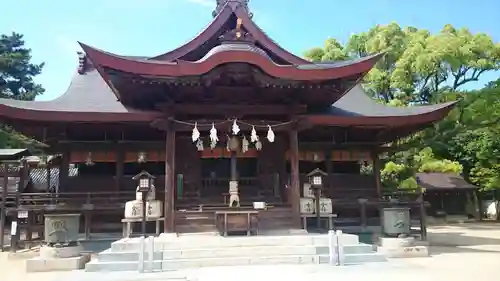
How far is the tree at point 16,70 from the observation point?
121 feet

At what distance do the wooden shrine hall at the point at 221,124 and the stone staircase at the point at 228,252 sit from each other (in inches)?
65.7

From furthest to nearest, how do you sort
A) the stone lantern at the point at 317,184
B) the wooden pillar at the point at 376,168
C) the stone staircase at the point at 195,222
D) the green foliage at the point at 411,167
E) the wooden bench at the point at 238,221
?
the green foliage at the point at 411,167
the wooden pillar at the point at 376,168
the stone lantern at the point at 317,184
the stone staircase at the point at 195,222
the wooden bench at the point at 238,221

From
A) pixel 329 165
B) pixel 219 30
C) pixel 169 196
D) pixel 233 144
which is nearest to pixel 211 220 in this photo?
pixel 169 196

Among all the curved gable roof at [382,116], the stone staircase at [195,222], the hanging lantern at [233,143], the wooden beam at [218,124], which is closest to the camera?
the stone staircase at [195,222]

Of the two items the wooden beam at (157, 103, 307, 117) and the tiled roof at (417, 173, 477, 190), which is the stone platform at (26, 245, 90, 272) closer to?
the wooden beam at (157, 103, 307, 117)

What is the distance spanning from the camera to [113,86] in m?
12.8

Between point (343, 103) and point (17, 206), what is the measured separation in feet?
41.7

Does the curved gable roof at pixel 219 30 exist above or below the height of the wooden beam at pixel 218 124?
above

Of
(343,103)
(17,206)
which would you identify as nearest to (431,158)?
(343,103)

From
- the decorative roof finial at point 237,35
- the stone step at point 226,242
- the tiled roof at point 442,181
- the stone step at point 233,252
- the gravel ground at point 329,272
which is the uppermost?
the decorative roof finial at point 237,35

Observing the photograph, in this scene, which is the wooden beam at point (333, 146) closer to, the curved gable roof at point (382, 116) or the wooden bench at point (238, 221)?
the curved gable roof at point (382, 116)

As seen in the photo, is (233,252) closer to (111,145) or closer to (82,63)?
(111,145)

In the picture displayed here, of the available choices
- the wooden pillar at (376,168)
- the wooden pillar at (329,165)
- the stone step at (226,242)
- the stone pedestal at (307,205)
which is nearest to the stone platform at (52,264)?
the stone step at (226,242)

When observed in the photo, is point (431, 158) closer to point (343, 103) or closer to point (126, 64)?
point (343, 103)
